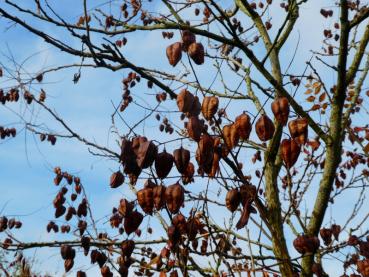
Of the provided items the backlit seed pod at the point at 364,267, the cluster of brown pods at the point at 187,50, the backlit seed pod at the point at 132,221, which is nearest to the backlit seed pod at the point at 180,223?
the backlit seed pod at the point at 132,221

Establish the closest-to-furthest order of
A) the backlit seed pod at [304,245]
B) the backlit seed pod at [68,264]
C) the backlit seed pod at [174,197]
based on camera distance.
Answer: the backlit seed pod at [174,197] < the backlit seed pod at [304,245] < the backlit seed pod at [68,264]

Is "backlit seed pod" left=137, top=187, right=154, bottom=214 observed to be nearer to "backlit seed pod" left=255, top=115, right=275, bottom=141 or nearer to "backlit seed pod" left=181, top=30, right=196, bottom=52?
"backlit seed pod" left=255, top=115, right=275, bottom=141

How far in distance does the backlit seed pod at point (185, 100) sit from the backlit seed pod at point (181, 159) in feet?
0.65

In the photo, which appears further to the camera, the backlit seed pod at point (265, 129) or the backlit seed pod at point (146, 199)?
the backlit seed pod at point (265, 129)

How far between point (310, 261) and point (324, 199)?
1.52 feet

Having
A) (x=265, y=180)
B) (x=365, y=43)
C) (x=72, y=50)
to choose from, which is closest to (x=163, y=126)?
(x=265, y=180)

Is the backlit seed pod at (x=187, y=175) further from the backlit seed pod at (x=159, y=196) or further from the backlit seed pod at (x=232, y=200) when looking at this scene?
the backlit seed pod at (x=232, y=200)

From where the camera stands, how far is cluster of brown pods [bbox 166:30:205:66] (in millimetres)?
2406

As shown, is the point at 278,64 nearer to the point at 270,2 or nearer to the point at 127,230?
the point at 270,2

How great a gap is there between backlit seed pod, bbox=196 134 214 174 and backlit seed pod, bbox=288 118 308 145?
0.51 m

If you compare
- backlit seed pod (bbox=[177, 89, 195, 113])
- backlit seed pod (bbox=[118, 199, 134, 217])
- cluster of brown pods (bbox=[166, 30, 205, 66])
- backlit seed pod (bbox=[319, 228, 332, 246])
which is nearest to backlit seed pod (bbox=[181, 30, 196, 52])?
cluster of brown pods (bbox=[166, 30, 205, 66])

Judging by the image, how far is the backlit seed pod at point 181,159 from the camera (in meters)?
2.20

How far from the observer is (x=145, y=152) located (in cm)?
214

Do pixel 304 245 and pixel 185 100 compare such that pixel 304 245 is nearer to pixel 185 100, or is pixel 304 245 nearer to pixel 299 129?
pixel 299 129
